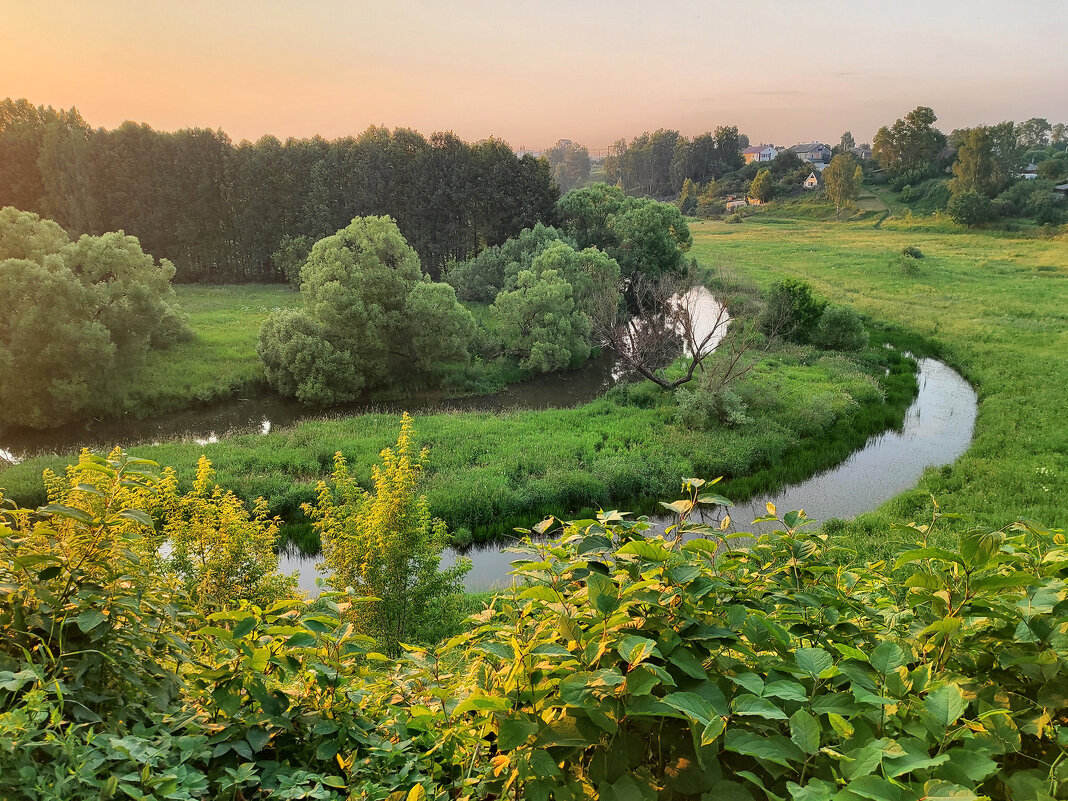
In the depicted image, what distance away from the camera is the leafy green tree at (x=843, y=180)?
64250 millimetres

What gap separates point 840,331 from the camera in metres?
26.1

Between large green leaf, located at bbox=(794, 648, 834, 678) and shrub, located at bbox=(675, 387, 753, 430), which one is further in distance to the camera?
shrub, located at bbox=(675, 387, 753, 430)

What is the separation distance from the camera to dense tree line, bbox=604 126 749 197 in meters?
93.6

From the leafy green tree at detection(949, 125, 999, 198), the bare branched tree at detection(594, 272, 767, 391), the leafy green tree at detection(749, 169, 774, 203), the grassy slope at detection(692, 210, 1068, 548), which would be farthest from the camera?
the leafy green tree at detection(749, 169, 774, 203)

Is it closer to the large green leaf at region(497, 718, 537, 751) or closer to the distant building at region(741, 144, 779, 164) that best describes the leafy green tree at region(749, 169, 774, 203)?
the distant building at region(741, 144, 779, 164)

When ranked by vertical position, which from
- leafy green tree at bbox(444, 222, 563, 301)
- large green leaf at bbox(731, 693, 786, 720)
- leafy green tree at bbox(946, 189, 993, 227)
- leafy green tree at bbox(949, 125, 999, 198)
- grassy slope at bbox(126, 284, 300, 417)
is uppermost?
leafy green tree at bbox(949, 125, 999, 198)

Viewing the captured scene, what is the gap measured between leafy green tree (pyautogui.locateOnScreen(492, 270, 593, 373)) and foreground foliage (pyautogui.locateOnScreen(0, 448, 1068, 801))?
2224 cm

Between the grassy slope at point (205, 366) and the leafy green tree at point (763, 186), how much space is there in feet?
218

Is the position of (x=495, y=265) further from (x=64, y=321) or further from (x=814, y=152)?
(x=814, y=152)

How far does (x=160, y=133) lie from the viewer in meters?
39.1

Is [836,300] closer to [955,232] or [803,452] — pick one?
[803,452]

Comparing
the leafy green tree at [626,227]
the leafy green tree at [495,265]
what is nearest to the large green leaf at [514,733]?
the leafy green tree at [495,265]

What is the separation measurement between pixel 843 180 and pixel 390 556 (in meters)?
71.6

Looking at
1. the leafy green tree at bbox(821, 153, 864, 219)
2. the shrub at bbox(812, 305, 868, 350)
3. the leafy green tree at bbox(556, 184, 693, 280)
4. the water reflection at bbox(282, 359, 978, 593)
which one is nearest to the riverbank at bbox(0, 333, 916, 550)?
the water reflection at bbox(282, 359, 978, 593)
